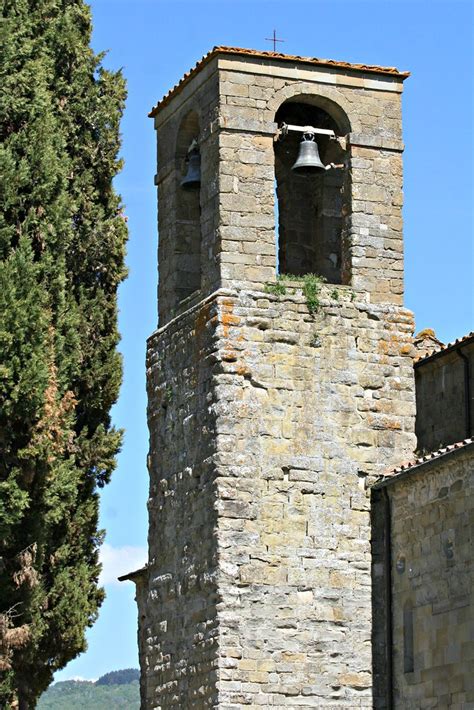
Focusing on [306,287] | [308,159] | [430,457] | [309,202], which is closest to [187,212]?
[309,202]

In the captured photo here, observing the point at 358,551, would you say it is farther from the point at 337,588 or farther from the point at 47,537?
the point at 47,537

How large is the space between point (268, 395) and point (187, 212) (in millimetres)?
3041

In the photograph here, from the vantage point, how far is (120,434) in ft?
76.5

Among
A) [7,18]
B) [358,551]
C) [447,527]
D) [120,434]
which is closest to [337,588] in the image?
[358,551]

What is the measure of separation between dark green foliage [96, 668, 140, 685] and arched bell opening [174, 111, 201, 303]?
122 metres

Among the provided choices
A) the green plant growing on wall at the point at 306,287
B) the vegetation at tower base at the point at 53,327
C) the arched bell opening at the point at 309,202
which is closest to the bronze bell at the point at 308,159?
the arched bell opening at the point at 309,202

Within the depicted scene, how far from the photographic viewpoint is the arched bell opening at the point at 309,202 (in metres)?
21.7

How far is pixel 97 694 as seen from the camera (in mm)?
135125

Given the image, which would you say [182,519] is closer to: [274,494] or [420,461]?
[274,494]

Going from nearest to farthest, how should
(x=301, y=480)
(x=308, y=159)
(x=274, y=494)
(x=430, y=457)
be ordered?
(x=430, y=457)
(x=274, y=494)
(x=301, y=480)
(x=308, y=159)

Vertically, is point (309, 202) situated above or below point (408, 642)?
A: above

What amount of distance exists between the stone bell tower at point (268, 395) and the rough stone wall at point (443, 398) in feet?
4.08

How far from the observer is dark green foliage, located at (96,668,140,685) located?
143 m

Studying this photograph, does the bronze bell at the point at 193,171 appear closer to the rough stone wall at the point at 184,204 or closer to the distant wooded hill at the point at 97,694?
the rough stone wall at the point at 184,204
